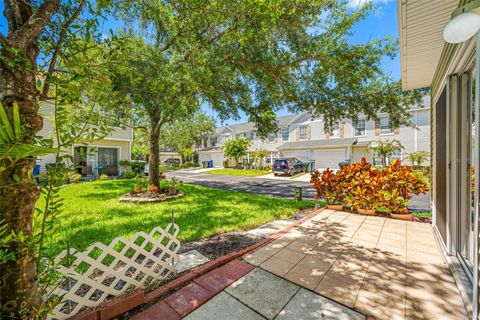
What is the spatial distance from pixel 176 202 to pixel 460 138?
7.44 metres

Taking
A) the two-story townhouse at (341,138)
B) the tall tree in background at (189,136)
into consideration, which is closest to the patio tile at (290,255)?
the two-story townhouse at (341,138)

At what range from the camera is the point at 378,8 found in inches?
221

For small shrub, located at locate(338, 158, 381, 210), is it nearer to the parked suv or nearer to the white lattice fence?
the white lattice fence

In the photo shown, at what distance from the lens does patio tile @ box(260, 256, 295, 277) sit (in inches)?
116

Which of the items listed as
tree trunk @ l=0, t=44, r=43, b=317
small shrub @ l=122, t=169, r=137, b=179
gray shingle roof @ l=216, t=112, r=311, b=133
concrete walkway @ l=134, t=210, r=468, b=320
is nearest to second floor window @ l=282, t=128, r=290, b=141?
gray shingle roof @ l=216, t=112, r=311, b=133

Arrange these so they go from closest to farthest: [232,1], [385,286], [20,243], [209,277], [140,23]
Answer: [20,243] → [385,286] → [209,277] → [232,1] → [140,23]

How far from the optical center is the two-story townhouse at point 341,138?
19.1 metres

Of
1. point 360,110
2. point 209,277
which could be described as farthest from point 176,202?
point 360,110

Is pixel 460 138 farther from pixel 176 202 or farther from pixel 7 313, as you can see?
pixel 176 202

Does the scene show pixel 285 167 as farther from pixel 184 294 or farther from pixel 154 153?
pixel 184 294

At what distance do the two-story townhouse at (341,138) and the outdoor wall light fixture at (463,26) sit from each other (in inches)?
571

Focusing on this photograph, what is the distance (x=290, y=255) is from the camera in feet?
11.2

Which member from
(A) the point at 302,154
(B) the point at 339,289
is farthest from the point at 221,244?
(A) the point at 302,154

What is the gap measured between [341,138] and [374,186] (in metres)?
19.6
